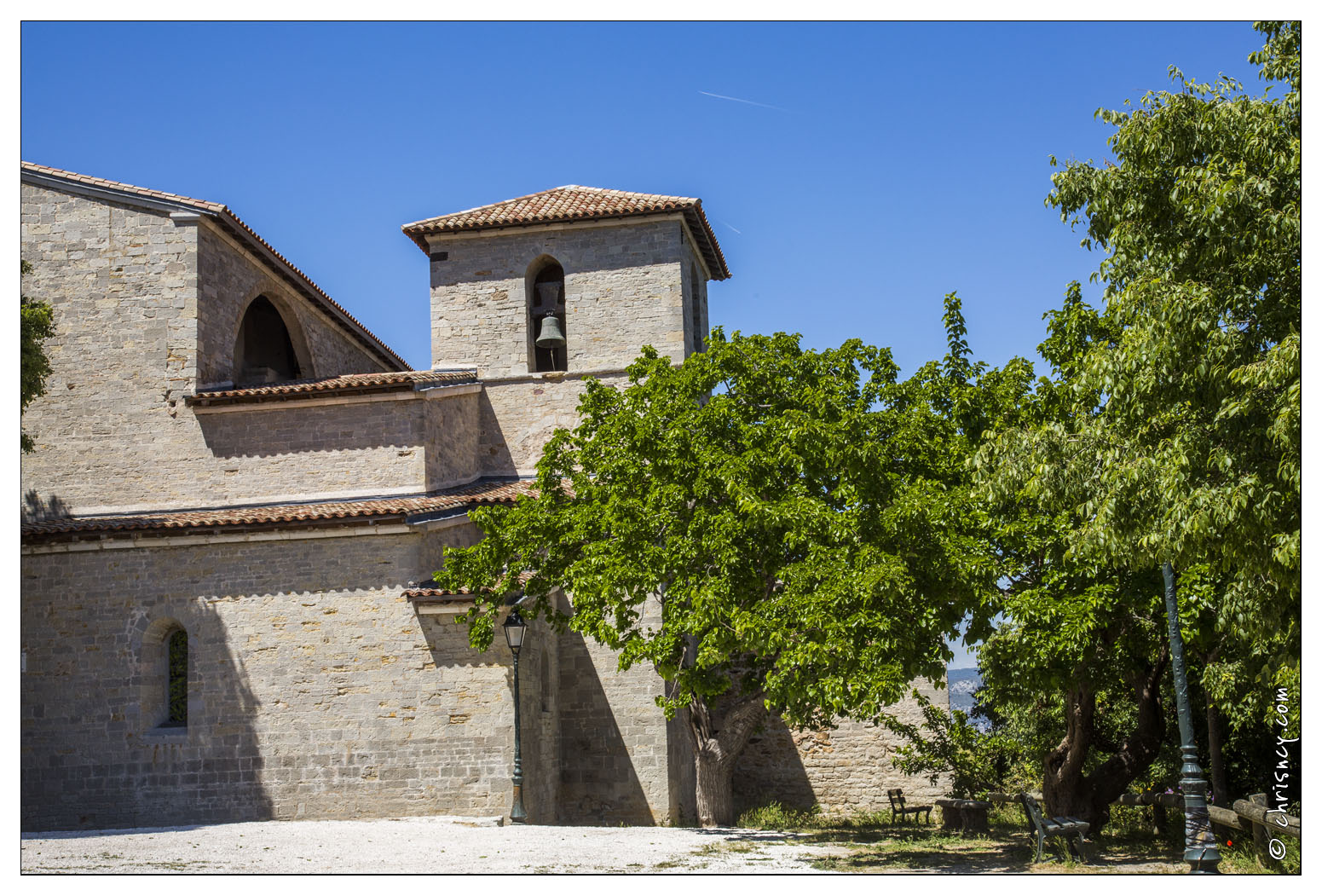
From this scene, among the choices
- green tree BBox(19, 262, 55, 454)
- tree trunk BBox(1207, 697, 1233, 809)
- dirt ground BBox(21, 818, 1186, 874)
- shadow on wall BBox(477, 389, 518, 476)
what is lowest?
dirt ground BBox(21, 818, 1186, 874)

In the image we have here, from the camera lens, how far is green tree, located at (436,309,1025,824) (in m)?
12.6

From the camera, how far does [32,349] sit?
1669 centimetres

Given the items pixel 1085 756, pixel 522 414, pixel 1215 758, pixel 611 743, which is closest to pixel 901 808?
pixel 1085 756

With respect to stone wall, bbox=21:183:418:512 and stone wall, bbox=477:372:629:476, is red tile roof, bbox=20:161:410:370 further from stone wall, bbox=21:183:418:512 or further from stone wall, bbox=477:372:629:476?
stone wall, bbox=477:372:629:476

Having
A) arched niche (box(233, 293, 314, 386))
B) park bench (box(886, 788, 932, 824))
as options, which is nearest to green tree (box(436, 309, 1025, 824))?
park bench (box(886, 788, 932, 824))

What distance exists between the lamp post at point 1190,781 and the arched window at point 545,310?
514 inches

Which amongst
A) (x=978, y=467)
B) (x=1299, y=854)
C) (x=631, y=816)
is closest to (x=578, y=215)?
(x=631, y=816)

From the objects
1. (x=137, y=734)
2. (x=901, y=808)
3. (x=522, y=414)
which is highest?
(x=522, y=414)

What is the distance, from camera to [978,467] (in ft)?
36.9

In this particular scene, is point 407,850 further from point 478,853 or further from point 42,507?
point 42,507

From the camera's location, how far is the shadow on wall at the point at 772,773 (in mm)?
23672

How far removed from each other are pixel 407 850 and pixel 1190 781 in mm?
8043

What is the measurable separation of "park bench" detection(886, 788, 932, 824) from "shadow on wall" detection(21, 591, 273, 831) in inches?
452

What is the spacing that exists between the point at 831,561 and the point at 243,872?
682cm
